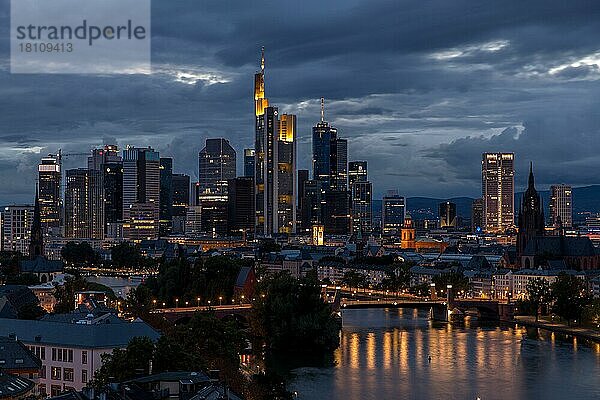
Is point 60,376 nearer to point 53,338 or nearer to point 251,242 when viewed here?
point 53,338

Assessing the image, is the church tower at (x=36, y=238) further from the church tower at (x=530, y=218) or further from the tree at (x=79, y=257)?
the church tower at (x=530, y=218)

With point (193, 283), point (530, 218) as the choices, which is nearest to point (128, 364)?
point (193, 283)

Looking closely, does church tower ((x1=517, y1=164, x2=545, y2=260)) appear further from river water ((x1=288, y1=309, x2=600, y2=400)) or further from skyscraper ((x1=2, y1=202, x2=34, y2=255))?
skyscraper ((x1=2, y1=202, x2=34, y2=255))

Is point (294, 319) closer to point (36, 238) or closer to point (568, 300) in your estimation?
point (568, 300)

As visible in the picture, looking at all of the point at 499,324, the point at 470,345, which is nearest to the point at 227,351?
the point at 470,345

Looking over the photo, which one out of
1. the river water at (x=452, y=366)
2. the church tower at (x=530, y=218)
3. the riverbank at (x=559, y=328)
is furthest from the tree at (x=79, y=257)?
the river water at (x=452, y=366)
